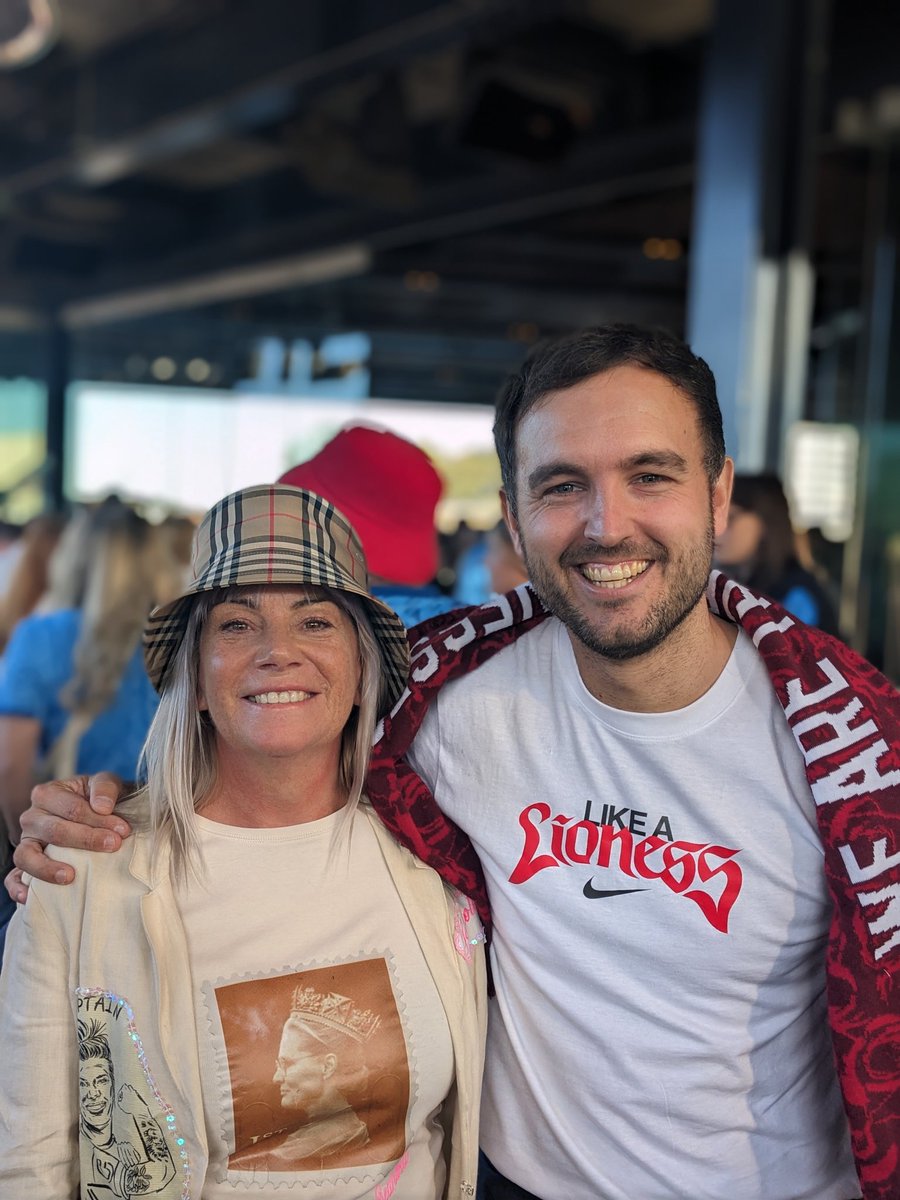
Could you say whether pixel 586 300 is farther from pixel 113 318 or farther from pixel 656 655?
pixel 656 655

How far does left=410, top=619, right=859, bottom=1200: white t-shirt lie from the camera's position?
148 centimetres

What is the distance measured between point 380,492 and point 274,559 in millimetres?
1041

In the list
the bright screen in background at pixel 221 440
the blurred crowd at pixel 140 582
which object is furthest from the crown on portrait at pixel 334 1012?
the bright screen in background at pixel 221 440

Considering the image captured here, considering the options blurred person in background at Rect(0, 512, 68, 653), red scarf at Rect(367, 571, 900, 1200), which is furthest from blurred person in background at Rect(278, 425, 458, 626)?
blurred person in background at Rect(0, 512, 68, 653)

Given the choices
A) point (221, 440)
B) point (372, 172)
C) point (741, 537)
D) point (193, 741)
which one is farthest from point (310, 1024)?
point (221, 440)

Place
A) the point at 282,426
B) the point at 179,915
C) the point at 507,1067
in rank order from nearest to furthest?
the point at 179,915, the point at 507,1067, the point at 282,426

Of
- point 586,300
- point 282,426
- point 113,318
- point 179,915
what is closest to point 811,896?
point 179,915

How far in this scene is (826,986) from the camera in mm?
1472

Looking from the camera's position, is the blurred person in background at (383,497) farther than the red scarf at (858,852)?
Yes

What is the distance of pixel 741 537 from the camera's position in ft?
12.0

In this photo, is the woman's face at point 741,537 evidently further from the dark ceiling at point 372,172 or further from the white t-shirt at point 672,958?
the dark ceiling at point 372,172

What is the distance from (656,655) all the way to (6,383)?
13822mm

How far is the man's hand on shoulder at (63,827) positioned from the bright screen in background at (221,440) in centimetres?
822

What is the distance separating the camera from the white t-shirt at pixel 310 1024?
143 centimetres
